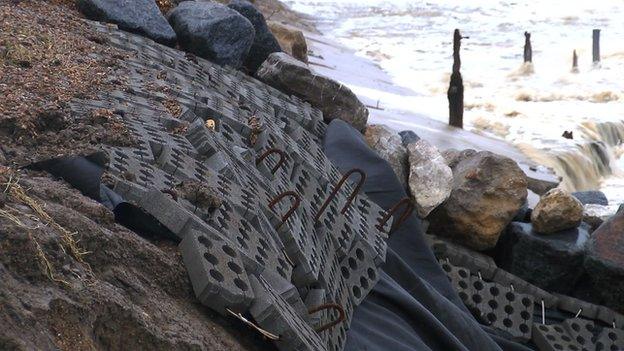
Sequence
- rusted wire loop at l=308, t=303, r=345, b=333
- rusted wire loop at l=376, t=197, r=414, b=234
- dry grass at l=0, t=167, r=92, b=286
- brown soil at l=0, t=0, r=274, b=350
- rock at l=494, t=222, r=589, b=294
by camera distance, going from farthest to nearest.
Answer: rock at l=494, t=222, r=589, b=294 < rusted wire loop at l=376, t=197, r=414, b=234 < rusted wire loop at l=308, t=303, r=345, b=333 < dry grass at l=0, t=167, r=92, b=286 < brown soil at l=0, t=0, r=274, b=350

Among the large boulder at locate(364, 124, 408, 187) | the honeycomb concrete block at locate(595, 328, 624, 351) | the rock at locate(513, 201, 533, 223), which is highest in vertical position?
the large boulder at locate(364, 124, 408, 187)

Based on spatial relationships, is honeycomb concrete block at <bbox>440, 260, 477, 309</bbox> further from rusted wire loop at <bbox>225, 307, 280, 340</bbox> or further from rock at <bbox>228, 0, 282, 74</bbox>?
rusted wire loop at <bbox>225, 307, 280, 340</bbox>

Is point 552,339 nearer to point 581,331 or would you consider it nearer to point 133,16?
point 581,331

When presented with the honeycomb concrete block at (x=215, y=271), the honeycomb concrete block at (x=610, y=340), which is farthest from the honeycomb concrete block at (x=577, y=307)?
the honeycomb concrete block at (x=215, y=271)

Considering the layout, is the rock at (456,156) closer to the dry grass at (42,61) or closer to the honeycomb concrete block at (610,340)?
the honeycomb concrete block at (610,340)

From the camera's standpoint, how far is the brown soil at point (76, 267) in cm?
265

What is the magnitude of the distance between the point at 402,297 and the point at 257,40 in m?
4.10

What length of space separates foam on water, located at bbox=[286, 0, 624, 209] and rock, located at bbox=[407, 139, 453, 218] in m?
6.10

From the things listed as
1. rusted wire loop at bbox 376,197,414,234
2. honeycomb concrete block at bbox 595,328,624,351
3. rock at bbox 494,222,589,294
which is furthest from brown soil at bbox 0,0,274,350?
rock at bbox 494,222,589,294

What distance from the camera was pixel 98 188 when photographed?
11.6 feet

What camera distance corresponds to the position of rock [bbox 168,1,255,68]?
782cm

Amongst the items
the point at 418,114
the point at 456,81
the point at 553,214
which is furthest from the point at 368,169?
the point at 418,114

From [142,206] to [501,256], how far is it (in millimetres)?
4543

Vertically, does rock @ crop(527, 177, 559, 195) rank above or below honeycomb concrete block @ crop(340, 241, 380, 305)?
below
